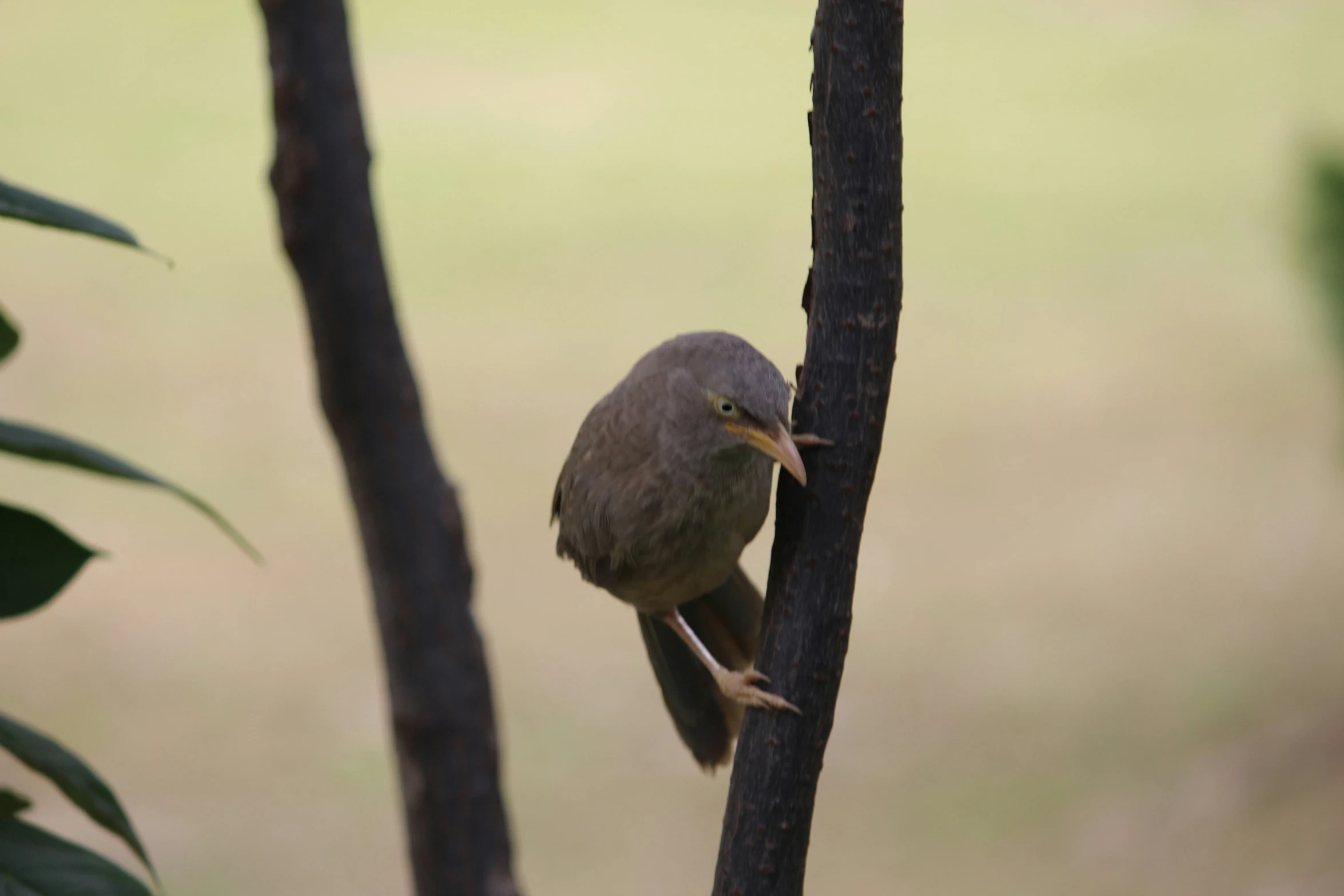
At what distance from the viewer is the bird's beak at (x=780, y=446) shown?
0.90m

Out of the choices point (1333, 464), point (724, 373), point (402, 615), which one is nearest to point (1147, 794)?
point (1333, 464)

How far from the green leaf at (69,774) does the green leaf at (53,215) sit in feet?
1.03

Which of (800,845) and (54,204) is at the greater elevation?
(54,204)

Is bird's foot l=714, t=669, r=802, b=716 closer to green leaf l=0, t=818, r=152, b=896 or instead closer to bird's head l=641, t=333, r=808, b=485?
bird's head l=641, t=333, r=808, b=485

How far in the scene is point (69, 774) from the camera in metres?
0.84

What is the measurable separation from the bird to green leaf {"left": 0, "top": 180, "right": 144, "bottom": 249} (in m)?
0.42

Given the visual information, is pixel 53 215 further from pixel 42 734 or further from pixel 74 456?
pixel 42 734

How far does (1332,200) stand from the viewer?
1921mm

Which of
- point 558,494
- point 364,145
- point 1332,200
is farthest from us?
Answer: point 1332,200

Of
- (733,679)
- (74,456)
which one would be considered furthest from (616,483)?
(74,456)

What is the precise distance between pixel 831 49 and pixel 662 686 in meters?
0.65

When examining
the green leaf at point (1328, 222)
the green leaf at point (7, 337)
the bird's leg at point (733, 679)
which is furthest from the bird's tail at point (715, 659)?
the green leaf at point (1328, 222)

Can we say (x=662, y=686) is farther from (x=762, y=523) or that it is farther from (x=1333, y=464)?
(x=1333, y=464)

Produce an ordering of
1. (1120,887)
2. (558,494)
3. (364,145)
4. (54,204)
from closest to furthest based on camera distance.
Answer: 1. (364,145)
2. (54,204)
3. (558,494)
4. (1120,887)
